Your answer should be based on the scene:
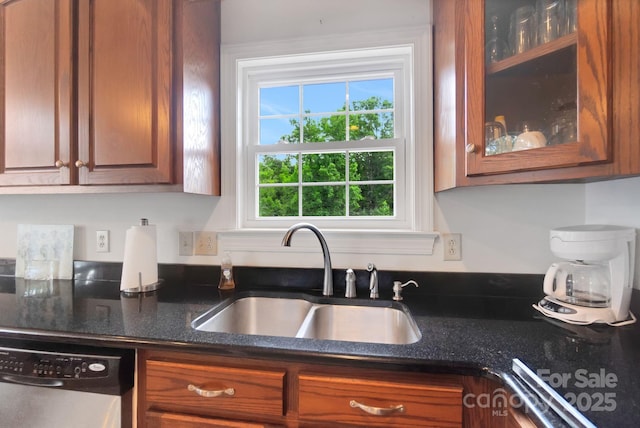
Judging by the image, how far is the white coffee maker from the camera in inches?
35.6

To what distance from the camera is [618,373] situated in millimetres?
649

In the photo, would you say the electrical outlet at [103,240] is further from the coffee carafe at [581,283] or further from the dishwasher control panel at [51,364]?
the coffee carafe at [581,283]

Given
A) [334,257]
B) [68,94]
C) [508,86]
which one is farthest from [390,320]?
[68,94]

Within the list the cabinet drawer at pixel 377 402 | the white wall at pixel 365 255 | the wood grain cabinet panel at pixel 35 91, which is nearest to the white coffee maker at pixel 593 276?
the white wall at pixel 365 255

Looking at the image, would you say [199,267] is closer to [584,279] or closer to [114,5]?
[114,5]

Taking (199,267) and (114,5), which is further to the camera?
(199,267)

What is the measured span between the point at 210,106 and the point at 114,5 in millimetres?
503

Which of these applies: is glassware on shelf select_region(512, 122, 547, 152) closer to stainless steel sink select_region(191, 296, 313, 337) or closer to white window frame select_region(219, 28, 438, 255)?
white window frame select_region(219, 28, 438, 255)

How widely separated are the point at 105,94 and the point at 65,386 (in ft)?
3.45

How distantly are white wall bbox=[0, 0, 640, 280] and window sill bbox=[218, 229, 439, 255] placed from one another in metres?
0.04

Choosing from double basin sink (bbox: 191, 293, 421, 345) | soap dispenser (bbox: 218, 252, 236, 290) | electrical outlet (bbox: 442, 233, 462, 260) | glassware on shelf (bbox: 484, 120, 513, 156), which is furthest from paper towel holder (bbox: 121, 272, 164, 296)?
glassware on shelf (bbox: 484, 120, 513, 156)

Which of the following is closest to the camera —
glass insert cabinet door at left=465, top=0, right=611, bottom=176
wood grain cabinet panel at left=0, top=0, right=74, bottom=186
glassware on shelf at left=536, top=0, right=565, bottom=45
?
glass insert cabinet door at left=465, top=0, right=611, bottom=176

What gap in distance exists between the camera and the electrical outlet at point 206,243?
1.46 metres

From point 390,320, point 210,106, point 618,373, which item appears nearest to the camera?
point 618,373
